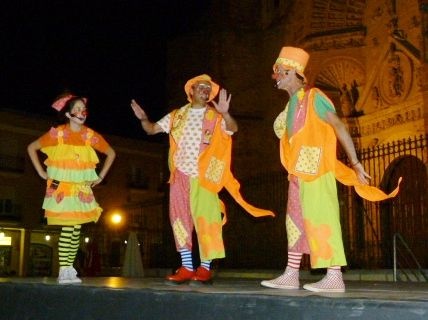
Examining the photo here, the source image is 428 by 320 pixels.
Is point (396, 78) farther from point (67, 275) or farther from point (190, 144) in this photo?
point (67, 275)

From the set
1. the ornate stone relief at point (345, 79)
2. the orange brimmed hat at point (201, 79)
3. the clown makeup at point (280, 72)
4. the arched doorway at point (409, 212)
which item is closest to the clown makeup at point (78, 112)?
the orange brimmed hat at point (201, 79)

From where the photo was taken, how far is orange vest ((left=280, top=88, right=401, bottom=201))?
4.30 m

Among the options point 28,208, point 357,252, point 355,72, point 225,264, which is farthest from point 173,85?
point 28,208

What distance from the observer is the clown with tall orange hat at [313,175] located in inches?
163

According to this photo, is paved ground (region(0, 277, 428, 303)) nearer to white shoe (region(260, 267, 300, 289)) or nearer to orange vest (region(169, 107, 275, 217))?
white shoe (region(260, 267, 300, 289))

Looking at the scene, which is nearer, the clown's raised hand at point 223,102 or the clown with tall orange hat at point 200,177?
the clown's raised hand at point 223,102

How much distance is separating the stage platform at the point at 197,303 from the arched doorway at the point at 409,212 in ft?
30.0

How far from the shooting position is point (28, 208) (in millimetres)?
35344

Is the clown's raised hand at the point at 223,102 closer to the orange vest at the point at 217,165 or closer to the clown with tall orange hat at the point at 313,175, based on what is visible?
the orange vest at the point at 217,165

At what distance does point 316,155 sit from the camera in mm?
4328

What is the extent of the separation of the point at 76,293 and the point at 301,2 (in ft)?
55.6

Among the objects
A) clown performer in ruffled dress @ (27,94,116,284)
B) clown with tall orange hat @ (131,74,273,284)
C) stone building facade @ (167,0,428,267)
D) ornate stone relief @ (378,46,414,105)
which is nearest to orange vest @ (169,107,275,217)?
clown with tall orange hat @ (131,74,273,284)

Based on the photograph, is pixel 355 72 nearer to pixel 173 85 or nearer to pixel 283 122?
pixel 173 85

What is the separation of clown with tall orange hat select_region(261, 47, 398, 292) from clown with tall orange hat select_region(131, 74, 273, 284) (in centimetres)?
85
